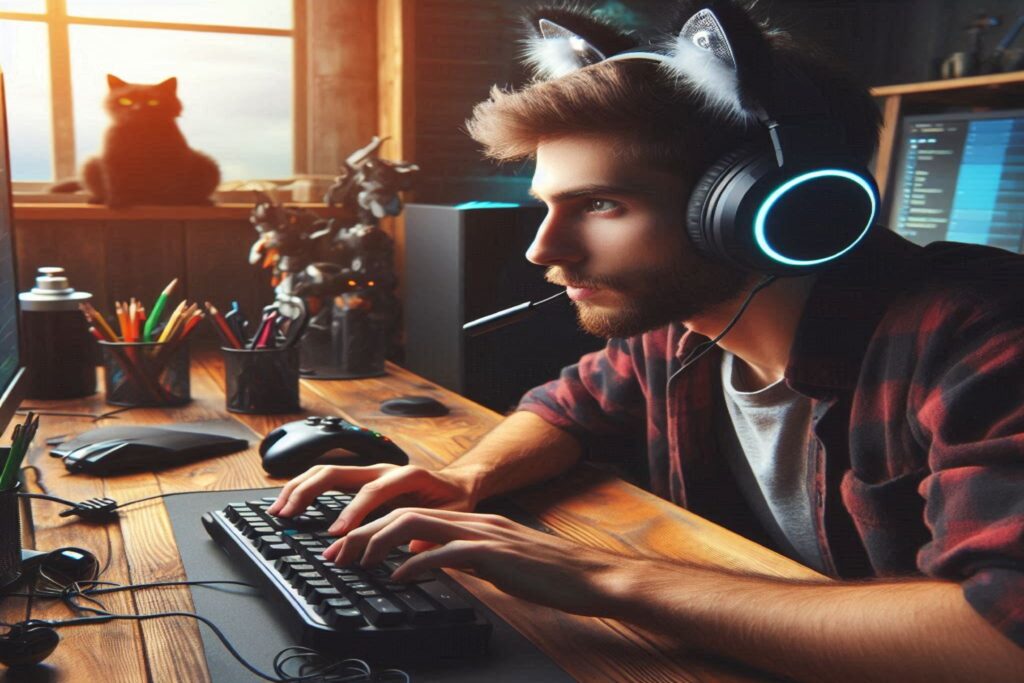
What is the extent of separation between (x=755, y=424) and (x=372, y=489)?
0.44 meters

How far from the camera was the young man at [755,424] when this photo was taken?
1.86ft

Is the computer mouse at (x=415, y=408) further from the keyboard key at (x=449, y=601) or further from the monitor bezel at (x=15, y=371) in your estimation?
the keyboard key at (x=449, y=601)

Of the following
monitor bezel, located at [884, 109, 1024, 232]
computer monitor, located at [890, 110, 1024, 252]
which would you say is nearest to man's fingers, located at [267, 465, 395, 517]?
computer monitor, located at [890, 110, 1024, 252]

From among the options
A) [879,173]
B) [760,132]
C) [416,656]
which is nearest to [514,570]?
[416,656]

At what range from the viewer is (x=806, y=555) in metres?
1.01

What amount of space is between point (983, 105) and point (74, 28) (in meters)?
2.15

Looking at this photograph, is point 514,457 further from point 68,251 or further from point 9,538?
point 68,251

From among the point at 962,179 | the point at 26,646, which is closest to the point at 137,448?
the point at 26,646

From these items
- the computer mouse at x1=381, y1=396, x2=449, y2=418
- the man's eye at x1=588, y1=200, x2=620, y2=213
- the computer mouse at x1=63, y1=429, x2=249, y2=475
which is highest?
the man's eye at x1=588, y1=200, x2=620, y2=213

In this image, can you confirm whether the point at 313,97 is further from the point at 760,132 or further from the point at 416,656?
the point at 416,656

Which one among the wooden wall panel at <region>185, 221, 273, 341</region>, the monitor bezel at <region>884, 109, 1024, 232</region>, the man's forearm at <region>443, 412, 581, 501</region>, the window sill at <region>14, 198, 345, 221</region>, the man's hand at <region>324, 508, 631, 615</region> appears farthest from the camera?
the monitor bezel at <region>884, 109, 1024, 232</region>

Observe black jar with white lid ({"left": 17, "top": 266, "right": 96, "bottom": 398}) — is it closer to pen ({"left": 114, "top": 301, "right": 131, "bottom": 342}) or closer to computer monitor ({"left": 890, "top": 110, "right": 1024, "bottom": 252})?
pen ({"left": 114, "top": 301, "right": 131, "bottom": 342})

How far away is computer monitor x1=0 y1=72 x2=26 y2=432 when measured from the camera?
969 mm

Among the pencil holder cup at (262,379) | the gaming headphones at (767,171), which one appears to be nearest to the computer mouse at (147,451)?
the pencil holder cup at (262,379)
